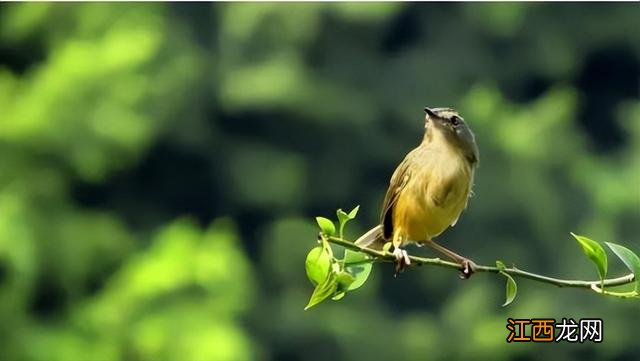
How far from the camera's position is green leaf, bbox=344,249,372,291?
47.0 inches

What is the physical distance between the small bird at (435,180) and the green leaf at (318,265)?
13.6 inches

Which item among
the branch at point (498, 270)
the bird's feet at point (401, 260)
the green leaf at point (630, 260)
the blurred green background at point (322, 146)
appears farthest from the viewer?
the blurred green background at point (322, 146)

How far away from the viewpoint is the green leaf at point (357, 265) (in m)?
1.19

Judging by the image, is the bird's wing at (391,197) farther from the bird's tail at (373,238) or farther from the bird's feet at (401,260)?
the bird's feet at (401,260)

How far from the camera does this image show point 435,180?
1.62 m

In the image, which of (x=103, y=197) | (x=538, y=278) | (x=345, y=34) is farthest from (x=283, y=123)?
(x=538, y=278)

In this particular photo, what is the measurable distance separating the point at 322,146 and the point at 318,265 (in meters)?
5.69

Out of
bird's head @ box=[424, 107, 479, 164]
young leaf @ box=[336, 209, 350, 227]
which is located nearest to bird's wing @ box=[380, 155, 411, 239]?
bird's head @ box=[424, 107, 479, 164]

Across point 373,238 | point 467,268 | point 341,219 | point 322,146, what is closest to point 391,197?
point 373,238

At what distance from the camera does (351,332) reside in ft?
20.5

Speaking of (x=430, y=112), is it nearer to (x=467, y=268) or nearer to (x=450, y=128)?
(x=450, y=128)

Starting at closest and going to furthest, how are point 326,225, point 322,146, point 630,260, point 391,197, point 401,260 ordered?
point 326,225
point 630,260
point 401,260
point 391,197
point 322,146

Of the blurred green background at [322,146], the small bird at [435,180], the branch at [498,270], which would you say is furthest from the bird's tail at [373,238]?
the blurred green background at [322,146]

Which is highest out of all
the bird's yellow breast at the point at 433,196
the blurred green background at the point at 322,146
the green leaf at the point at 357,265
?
the blurred green background at the point at 322,146
